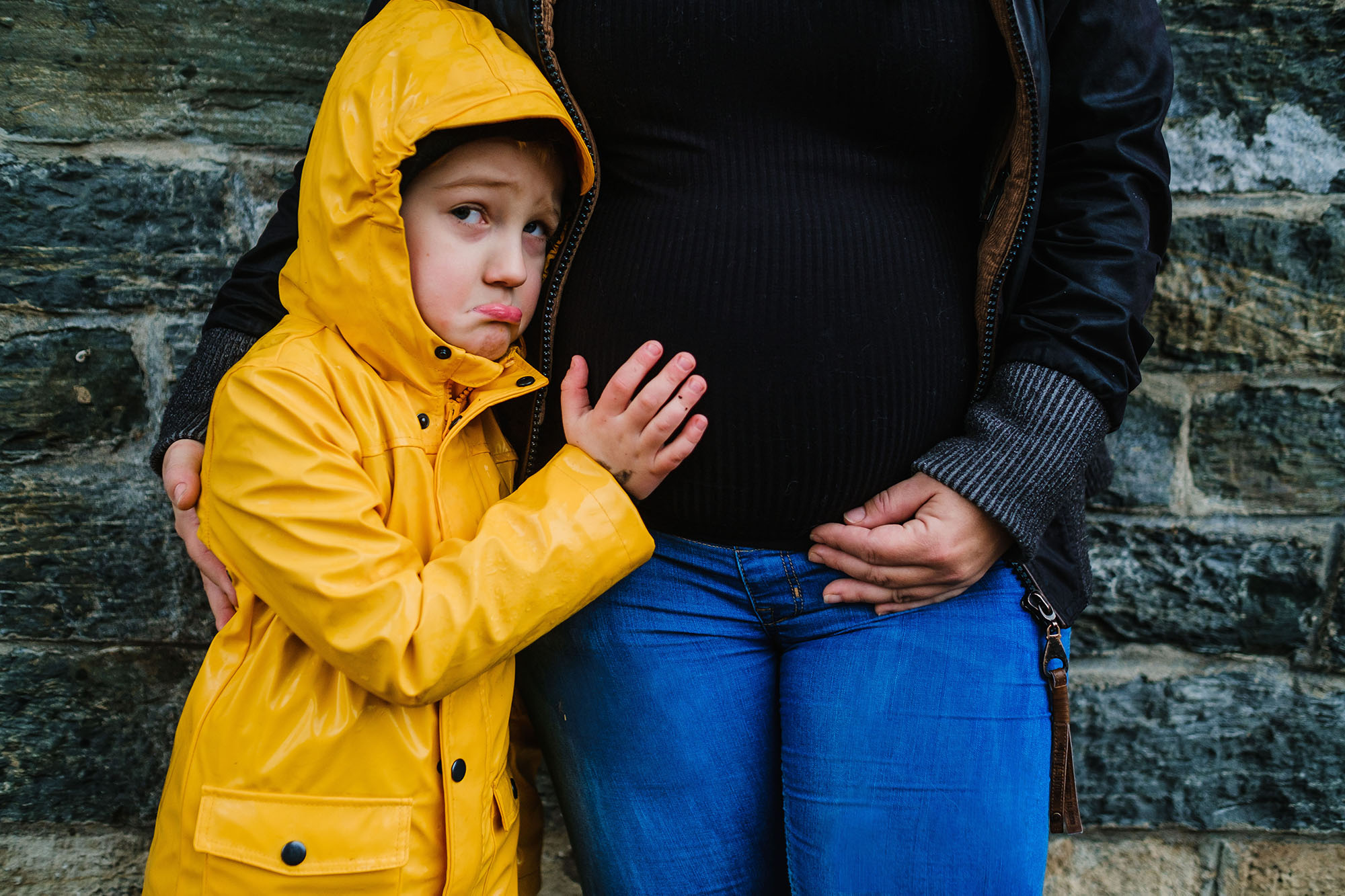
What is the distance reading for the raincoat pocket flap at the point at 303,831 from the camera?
42.4 inches

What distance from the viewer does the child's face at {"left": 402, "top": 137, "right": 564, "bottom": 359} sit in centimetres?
116

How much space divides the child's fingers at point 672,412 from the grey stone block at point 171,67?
1.05 m

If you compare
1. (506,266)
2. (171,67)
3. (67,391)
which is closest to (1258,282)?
(506,266)

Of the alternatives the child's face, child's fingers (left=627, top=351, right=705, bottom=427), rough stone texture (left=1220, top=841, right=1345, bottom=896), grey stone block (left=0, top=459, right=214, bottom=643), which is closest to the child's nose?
the child's face

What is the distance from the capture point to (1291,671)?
5.82 feet

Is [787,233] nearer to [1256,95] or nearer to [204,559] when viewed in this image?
[204,559]

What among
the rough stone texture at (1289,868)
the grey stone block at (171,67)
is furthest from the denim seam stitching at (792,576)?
the rough stone texture at (1289,868)

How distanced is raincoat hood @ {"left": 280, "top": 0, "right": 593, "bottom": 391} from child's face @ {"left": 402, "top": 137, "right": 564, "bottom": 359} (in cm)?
4

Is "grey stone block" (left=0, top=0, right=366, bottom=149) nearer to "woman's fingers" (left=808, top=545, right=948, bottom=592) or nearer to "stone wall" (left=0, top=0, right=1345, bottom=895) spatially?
"stone wall" (left=0, top=0, right=1345, bottom=895)

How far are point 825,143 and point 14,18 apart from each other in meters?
1.48

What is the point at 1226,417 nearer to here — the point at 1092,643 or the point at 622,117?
the point at 1092,643

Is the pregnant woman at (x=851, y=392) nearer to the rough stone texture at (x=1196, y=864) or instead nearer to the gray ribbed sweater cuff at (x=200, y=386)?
the gray ribbed sweater cuff at (x=200, y=386)

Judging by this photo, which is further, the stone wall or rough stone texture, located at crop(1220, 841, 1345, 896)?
rough stone texture, located at crop(1220, 841, 1345, 896)

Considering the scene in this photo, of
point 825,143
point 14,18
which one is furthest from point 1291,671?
point 14,18
